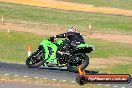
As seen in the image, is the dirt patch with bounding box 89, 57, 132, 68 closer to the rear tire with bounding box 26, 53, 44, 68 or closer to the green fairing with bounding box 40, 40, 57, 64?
the rear tire with bounding box 26, 53, 44, 68

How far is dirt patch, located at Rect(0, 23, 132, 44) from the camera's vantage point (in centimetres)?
4233

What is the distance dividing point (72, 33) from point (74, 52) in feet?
4.89

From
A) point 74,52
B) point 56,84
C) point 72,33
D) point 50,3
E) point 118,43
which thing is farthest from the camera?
point 50,3

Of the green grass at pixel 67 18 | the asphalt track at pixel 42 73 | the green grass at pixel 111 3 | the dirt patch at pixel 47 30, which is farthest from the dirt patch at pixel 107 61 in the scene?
the green grass at pixel 111 3

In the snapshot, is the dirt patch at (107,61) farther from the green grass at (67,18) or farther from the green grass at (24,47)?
the green grass at (67,18)

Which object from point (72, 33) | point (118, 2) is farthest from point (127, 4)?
point (72, 33)

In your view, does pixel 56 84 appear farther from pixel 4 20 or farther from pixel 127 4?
pixel 127 4

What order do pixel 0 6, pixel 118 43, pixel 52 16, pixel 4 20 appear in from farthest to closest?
pixel 0 6, pixel 52 16, pixel 4 20, pixel 118 43

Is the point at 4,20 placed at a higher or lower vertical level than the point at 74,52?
lower

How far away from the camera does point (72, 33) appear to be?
52.7 ft

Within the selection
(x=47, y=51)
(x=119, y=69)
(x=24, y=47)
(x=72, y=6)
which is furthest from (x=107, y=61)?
(x=72, y=6)

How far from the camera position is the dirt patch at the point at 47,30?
139 feet

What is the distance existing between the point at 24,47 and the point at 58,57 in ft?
57.7

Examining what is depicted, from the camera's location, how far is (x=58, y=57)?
18.2 meters
